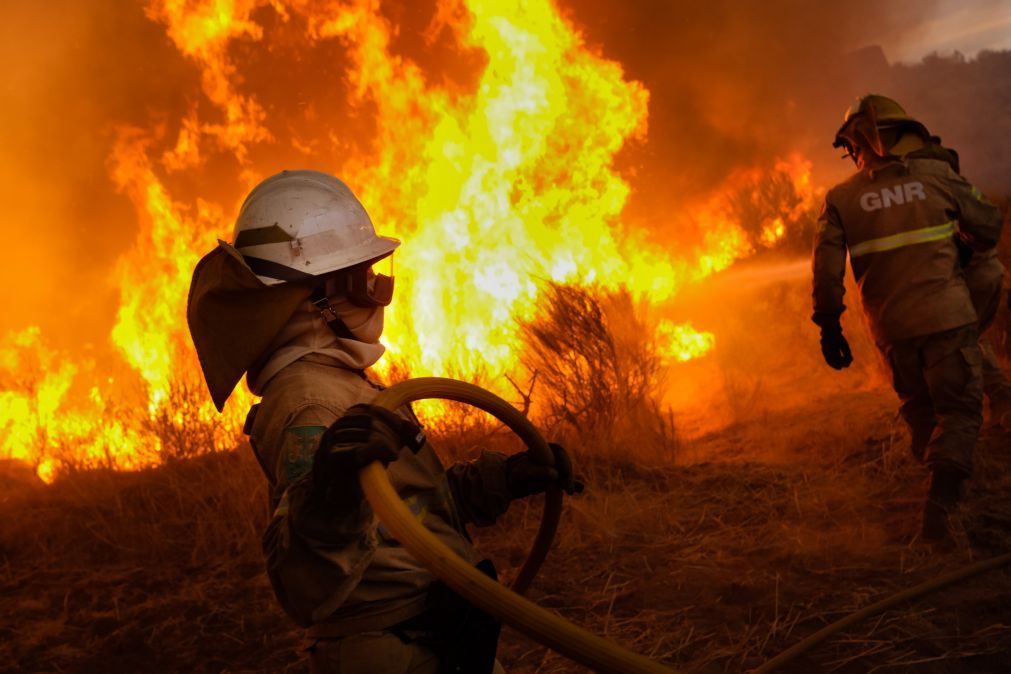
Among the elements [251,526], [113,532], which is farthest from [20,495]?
[251,526]

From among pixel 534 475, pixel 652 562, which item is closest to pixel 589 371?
pixel 652 562

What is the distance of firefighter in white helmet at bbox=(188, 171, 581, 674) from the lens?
5.24ft

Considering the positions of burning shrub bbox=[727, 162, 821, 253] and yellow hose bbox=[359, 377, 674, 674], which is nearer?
yellow hose bbox=[359, 377, 674, 674]

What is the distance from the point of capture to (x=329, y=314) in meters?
2.15

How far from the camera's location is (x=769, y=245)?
12.0 metres

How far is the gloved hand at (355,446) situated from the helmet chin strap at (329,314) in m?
0.60

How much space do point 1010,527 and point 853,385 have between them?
3.78 metres

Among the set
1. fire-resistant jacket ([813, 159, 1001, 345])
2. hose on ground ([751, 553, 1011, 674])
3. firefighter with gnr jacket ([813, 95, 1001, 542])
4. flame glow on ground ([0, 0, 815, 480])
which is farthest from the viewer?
flame glow on ground ([0, 0, 815, 480])

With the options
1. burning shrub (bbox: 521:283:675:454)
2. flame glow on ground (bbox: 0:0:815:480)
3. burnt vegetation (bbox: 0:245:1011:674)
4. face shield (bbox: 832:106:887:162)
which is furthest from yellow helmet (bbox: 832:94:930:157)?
flame glow on ground (bbox: 0:0:815:480)

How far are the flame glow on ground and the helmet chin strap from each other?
543cm

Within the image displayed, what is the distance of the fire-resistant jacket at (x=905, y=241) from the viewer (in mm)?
4500

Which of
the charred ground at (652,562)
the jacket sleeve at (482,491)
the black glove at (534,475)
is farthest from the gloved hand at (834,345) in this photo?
the jacket sleeve at (482,491)

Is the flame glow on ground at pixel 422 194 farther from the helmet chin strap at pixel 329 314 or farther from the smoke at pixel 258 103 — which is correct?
the helmet chin strap at pixel 329 314

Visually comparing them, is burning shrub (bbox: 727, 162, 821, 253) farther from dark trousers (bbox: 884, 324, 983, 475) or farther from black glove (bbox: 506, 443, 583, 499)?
black glove (bbox: 506, 443, 583, 499)
